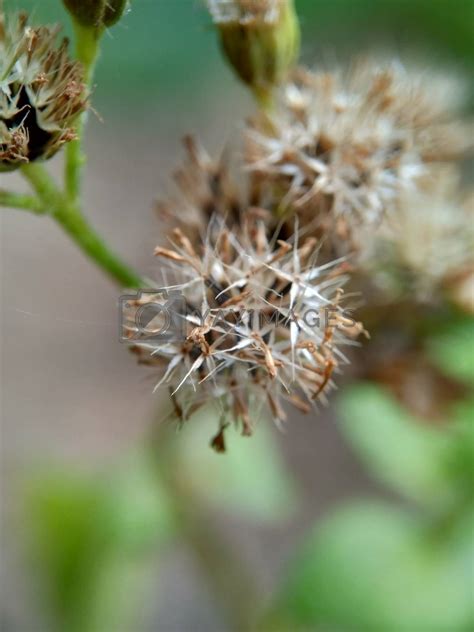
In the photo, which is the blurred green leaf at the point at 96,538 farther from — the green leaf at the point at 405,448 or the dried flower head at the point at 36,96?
the dried flower head at the point at 36,96

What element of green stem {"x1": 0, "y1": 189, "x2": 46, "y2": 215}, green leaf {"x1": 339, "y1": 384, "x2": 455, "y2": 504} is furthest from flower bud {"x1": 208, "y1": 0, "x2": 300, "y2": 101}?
green leaf {"x1": 339, "y1": 384, "x2": 455, "y2": 504}

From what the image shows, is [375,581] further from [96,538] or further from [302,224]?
[302,224]

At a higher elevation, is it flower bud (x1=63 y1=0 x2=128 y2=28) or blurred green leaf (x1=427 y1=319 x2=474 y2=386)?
flower bud (x1=63 y1=0 x2=128 y2=28)

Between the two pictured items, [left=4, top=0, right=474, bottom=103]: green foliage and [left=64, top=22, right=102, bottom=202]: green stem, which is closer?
[left=64, top=22, right=102, bottom=202]: green stem

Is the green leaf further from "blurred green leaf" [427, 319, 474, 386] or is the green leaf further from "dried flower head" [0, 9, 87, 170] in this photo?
"dried flower head" [0, 9, 87, 170]

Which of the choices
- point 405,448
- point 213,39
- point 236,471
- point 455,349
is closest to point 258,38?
point 455,349

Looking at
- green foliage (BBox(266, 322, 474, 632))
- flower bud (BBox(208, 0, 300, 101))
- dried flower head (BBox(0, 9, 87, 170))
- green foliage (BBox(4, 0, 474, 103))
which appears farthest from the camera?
green foliage (BBox(4, 0, 474, 103))
